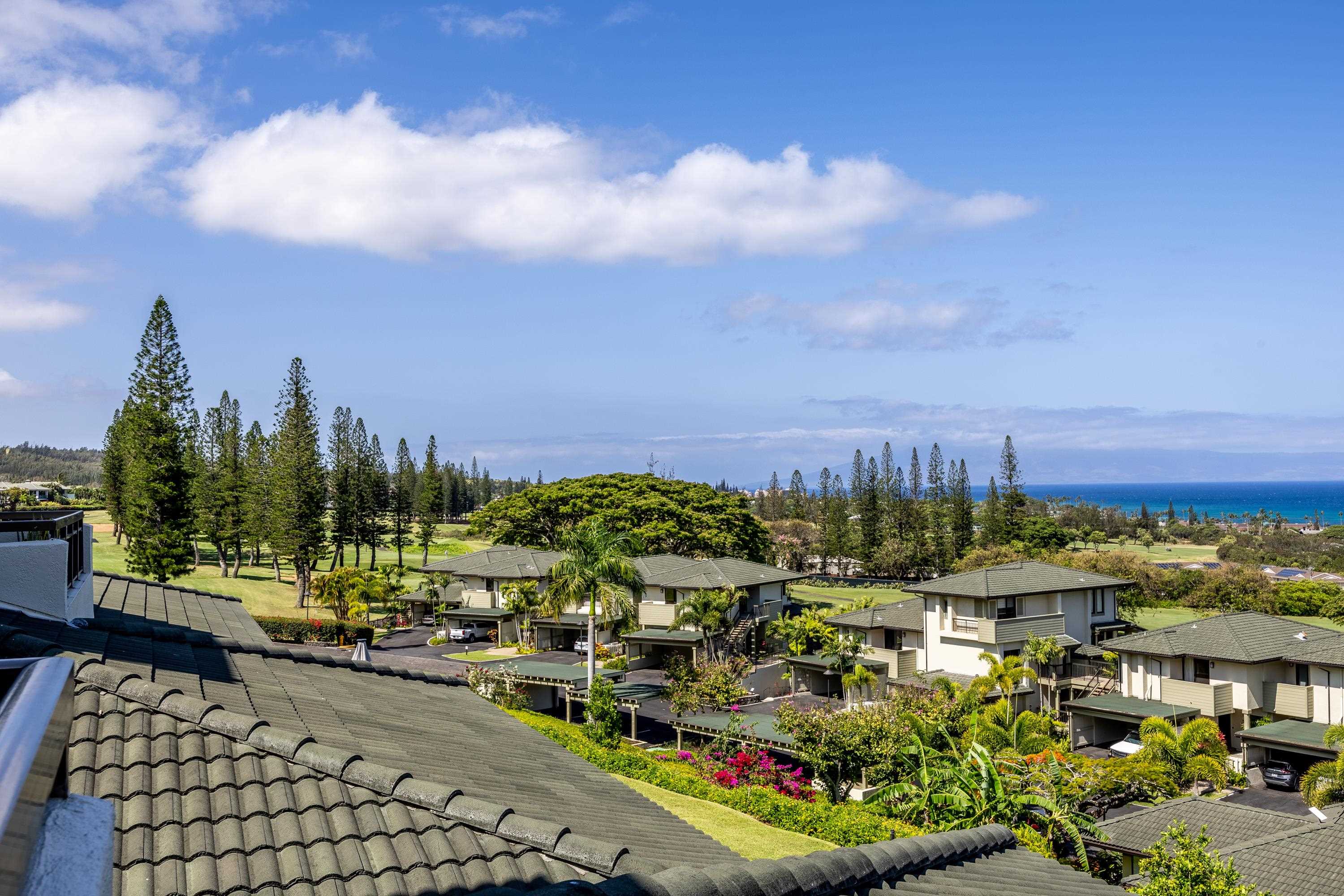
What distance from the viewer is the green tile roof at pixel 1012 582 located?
37094 millimetres

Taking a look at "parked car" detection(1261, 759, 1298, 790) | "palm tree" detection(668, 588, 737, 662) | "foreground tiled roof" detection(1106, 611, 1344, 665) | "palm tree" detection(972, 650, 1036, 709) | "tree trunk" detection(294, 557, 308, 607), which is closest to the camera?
"parked car" detection(1261, 759, 1298, 790)

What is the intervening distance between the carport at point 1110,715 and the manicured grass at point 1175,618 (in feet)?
58.5

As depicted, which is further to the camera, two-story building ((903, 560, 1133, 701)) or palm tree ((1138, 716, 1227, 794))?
two-story building ((903, 560, 1133, 701))

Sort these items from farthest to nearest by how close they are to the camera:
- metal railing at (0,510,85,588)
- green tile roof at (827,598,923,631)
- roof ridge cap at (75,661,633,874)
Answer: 1. green tile roof at (827,598,923,631)
2. metal railing at (0,510,85,588)
3. roof ridge cap at (75,661,633,874)

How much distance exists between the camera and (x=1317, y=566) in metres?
84.4

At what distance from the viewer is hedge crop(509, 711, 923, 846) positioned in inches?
666

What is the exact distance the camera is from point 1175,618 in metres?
54.0

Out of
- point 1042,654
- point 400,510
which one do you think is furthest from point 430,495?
point 1042,654

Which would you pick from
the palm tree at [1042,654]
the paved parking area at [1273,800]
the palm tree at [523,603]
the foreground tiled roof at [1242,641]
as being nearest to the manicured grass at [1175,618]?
the foreground tiled roof at [1242,641]

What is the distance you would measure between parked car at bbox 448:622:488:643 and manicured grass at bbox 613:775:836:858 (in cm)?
3069

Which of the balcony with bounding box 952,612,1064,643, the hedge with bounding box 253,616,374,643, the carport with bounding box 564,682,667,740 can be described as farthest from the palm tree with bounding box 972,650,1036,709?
the hedge with bounding box 253,616,374,643

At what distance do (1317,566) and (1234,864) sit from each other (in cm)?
8503

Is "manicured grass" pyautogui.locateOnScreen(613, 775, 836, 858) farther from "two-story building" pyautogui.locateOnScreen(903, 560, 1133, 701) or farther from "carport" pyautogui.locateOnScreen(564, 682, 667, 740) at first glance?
"two-story building" pyautogui.locateOnScreen(903, 560, 1133, 701)

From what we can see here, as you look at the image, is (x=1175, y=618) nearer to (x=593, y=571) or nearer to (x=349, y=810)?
(x=593, y=571)
